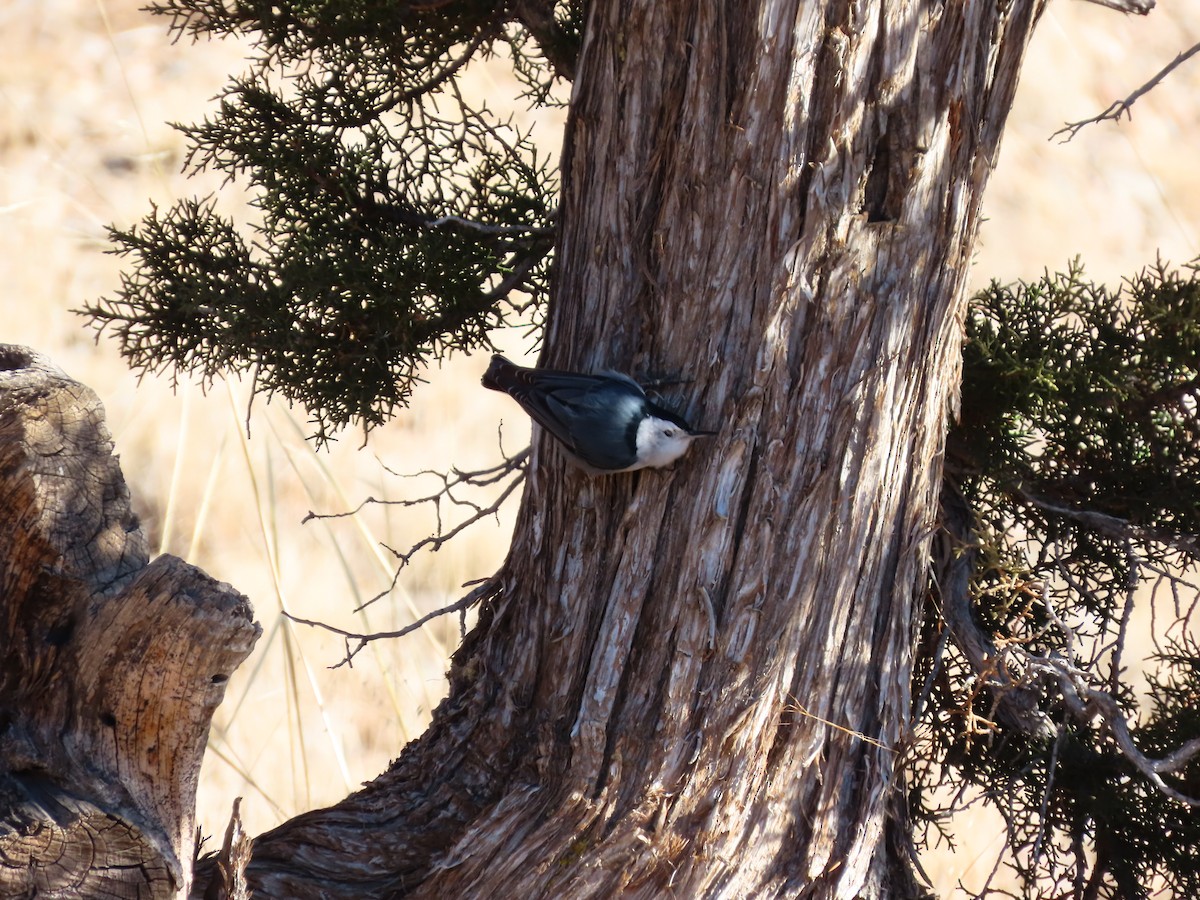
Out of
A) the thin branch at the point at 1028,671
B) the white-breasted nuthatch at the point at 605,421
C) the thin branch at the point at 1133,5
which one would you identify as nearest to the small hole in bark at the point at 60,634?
the white-breasted nuthatch at the point at 605,421

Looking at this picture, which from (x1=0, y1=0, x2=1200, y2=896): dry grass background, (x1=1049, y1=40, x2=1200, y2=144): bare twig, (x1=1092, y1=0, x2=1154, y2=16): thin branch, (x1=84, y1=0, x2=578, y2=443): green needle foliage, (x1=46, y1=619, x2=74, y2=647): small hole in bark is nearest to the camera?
(x1=46, y1=619, x2=74, y2=647): small hole in bark

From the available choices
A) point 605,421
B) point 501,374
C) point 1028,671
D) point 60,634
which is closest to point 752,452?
point 605,421

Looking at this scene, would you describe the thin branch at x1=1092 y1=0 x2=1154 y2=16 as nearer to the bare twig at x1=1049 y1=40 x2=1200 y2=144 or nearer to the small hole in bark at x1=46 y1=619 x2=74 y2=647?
the bare twig at x1=1049 y1=40 x2=1200 y2=144

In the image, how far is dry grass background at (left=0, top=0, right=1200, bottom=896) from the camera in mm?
3834

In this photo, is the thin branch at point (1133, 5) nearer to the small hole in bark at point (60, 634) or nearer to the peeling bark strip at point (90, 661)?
the peeling bark strip at point (90, 661)

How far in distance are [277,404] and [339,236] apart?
2285 mm

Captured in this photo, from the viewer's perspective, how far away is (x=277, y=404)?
423 cm

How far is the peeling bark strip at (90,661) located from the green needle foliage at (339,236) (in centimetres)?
58

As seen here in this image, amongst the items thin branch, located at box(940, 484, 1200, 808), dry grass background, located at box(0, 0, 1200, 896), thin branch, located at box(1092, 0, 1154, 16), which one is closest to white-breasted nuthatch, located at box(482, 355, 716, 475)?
thin branch, located at box(940, 484, 1200, 808)

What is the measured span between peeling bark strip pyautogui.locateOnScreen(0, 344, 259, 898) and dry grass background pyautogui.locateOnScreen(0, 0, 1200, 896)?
1.65 meters

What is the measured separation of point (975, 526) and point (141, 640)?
137 centimetres

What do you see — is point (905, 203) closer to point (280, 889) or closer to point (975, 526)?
point (975, 526)

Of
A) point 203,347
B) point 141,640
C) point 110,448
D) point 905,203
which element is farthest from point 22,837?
point 905,203

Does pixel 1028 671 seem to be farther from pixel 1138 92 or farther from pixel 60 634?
pixel 60 634
